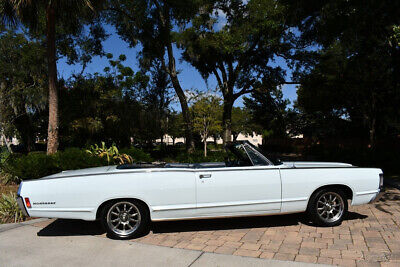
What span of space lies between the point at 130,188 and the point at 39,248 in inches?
56.5

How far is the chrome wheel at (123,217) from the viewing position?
3.99 metres

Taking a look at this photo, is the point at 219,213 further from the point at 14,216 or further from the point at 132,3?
the point at 132,3

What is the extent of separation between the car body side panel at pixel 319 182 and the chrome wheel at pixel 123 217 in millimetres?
2167

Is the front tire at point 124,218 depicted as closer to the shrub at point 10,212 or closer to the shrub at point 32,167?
the shrub at point 10,212

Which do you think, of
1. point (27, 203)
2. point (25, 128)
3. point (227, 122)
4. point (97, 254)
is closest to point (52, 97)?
point (27, 203)

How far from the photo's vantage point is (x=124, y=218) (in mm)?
4043

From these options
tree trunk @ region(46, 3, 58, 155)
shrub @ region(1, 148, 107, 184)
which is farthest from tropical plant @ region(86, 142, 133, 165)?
tree trunk @ region(46, 3, 58, 155)

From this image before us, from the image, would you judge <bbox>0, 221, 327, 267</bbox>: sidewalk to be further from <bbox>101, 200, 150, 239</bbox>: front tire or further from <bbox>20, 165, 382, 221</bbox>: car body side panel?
<bbox>20, 165, 382, 221</bbox>: car body side panel

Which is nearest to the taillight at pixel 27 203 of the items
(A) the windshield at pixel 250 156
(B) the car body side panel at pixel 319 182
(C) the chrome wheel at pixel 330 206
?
(A) the windshield at pixel 250 156

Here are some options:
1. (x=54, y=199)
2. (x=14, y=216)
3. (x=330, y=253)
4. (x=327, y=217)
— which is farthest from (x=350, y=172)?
(x=14, y=216)

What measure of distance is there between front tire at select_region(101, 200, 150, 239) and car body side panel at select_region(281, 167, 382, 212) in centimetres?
208

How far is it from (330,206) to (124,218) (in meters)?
3.15

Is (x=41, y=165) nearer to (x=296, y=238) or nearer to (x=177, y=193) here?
(x=177, y=193)

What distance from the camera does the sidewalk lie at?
3.27 m
